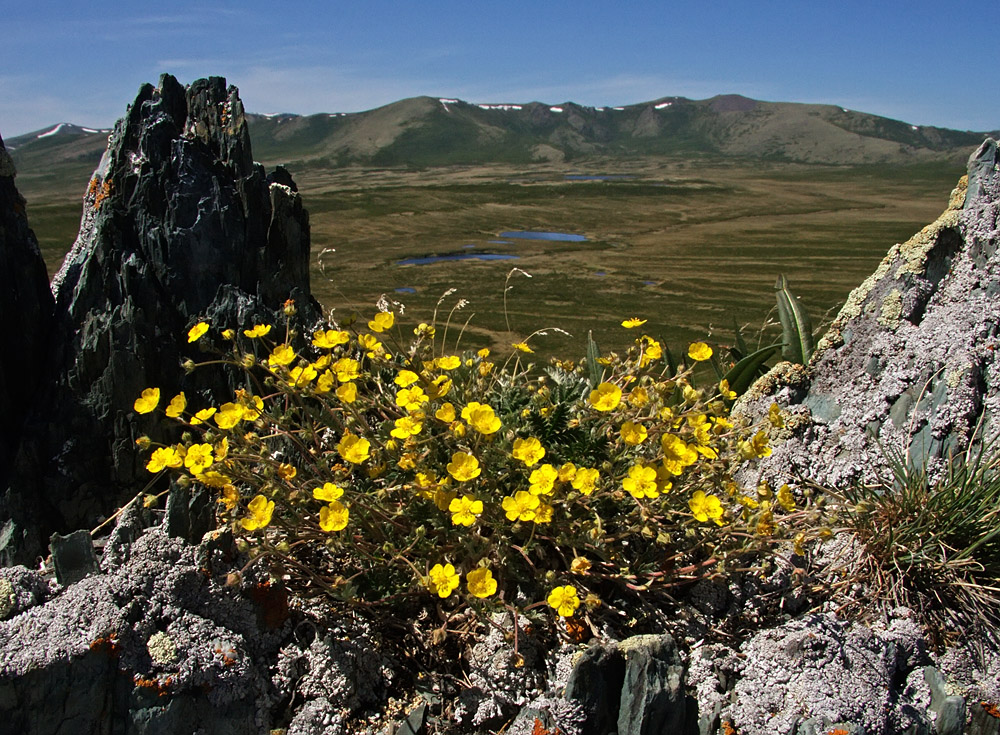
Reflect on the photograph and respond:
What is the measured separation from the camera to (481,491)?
2686 mm

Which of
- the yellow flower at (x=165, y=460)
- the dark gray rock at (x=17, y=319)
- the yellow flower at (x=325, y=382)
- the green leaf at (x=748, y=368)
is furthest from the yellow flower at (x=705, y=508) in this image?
the dark gray rock at (x=17, y=319)

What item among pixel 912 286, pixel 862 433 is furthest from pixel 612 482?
pixel 912 286

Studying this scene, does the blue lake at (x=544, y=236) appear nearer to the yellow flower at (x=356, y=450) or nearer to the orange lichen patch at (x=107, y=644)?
the yellow flower at (x=356, y=450)

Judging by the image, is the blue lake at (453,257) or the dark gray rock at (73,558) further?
the blue lake at (453,257)

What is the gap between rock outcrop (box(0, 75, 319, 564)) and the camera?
133 inches

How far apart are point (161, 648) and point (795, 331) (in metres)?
4.19

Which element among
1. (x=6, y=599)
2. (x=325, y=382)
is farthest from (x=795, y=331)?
(x=6, y=599)

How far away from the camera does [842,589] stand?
2.75m

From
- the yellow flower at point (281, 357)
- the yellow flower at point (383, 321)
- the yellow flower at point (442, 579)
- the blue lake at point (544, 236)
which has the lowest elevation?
the yellow flower at point (442, 579)

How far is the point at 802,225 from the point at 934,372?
46.2 m

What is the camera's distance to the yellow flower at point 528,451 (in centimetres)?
253

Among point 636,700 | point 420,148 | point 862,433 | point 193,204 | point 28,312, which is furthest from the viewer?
point 420,148

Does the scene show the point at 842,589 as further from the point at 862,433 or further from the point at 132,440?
the point at 132,440

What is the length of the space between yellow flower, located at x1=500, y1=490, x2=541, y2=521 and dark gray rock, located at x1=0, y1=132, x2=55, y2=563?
2132mm
